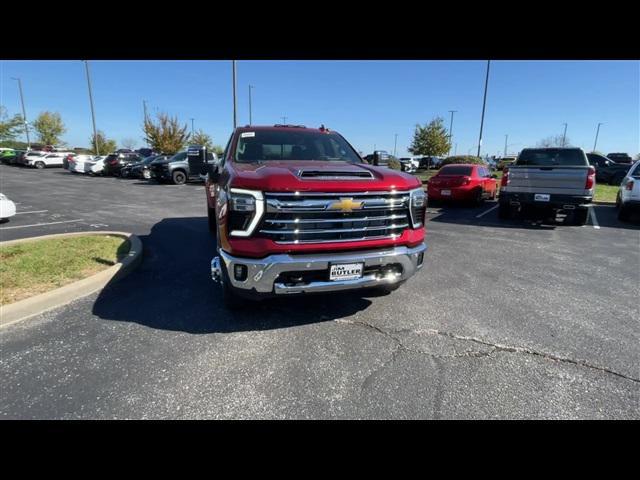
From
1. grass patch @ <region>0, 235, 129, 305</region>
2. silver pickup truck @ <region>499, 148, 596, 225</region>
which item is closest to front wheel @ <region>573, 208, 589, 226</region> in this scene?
silver pickup truck @ <region>499, 148, 596, 225</region>

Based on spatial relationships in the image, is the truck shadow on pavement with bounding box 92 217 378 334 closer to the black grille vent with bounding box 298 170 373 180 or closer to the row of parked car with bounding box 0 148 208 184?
the black grille vent with bounding box 298 170 373 180

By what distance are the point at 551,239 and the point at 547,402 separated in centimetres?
655

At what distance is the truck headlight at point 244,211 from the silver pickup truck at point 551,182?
27.7ft

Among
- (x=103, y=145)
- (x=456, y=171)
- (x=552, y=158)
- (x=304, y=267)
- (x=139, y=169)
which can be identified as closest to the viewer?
(x=304, y=267)

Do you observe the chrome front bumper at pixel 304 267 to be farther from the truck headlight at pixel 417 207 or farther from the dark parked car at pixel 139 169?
the dark parked car at pixel 139 169

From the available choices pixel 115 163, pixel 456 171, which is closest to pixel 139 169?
pixel 115 163

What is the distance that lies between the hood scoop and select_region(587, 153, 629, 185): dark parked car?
2394 cm

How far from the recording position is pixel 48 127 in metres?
56.3

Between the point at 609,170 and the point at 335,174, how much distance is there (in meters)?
26.8

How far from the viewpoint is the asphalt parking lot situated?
234 cm

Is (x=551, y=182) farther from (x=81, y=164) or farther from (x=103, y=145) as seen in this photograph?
(x=103, y=145)
